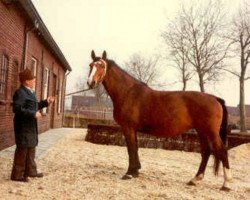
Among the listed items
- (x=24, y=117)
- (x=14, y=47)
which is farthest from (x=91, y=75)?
(x=14, y=47)

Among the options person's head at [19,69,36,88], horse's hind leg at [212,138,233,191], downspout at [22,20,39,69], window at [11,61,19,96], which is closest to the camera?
person's head at [19,69,36,88]

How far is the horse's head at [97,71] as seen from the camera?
7.35 metres

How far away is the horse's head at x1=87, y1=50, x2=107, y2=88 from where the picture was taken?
735cm

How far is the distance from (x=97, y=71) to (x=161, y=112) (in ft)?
4.79

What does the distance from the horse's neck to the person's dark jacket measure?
1.64 meters

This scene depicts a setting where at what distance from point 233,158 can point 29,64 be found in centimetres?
793

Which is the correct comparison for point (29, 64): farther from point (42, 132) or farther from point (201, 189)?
point (201, 189)

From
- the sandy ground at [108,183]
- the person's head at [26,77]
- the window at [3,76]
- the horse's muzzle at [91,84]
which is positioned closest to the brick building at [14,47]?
the window at [3,76]

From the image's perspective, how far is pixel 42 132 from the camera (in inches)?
747

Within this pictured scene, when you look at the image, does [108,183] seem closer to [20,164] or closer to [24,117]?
[20,164]

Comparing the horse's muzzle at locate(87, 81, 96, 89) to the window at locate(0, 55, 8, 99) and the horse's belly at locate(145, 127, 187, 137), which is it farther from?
the window at locate(0, 55, 8, 99)

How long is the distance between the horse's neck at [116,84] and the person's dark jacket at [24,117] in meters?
1.64

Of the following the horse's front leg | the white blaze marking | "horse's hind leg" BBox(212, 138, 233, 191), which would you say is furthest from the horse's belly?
the white blaze marking

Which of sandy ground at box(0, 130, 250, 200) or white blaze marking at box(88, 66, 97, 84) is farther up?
white blaze marking at box(88, 66, 97, 84)
